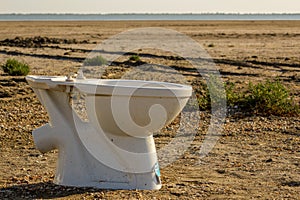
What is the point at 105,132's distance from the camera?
5.41m

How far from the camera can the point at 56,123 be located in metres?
5.52

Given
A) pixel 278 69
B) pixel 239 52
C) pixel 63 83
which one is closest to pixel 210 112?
pixel 63 83

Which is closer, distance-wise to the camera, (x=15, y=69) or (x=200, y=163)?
(x=200, y=163)

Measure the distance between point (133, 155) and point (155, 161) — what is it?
0.24m

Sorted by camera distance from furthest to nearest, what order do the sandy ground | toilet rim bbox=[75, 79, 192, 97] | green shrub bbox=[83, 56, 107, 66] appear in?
green shrub bbox=[83, 56, 107, 66], the sandy ground, toilet rim bbox=[75, 79, 192, 97]

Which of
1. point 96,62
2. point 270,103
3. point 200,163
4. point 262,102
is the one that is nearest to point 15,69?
point 96,62

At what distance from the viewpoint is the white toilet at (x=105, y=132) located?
5.23 metres

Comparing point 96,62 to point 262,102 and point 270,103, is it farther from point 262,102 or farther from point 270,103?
point 270,103

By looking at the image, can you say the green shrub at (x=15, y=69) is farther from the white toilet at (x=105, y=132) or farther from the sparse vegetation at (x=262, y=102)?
the white toilet at (x=105, y=132)

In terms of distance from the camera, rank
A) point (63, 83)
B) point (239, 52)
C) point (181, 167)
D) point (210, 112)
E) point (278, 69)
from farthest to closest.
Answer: point (239, 52) < point (278, 69) < point (210, 112) < point (181, 167) < point (63, 83)

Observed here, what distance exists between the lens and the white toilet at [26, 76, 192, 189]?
5.23 metres

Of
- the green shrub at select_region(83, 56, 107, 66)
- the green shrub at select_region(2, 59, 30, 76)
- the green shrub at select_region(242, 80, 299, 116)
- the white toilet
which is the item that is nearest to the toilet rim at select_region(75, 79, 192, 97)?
the white toilet

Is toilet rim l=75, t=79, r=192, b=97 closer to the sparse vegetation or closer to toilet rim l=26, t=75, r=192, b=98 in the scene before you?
toilet rim l=26, t=75, r=192, b=98

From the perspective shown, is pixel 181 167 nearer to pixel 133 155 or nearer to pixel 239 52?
pixel 133 155
